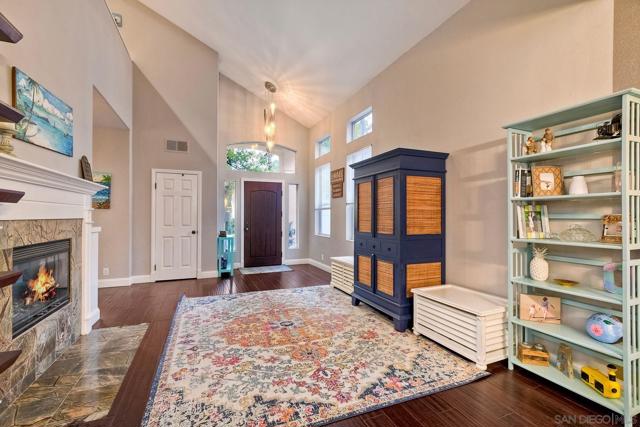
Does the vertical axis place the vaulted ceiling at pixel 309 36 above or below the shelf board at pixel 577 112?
above

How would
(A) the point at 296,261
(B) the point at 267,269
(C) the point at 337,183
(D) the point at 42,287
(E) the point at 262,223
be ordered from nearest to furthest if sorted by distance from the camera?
(D) the point at 42,287
(C) the point at 337,183
(B) the point at 267,269
(E) the point at 262,223
(A) the point at 296,261

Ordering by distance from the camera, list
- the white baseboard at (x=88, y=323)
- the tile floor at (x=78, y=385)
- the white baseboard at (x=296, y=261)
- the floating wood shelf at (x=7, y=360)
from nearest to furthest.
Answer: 1. the floating wood shelf at (x=7, y=360)
2. the tile floor at (x=78, y=385)
3. the white baseboard at (x=88, y=323)
4. the white baseboard at (x=296, y=261)

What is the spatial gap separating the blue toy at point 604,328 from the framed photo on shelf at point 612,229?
509 mm

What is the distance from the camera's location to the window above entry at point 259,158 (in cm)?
683

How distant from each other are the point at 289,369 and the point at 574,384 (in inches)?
78.0

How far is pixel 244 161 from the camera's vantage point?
692cm

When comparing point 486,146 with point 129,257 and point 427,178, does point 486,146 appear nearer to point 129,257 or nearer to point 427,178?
point 427,178

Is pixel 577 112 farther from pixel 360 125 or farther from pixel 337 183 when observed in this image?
pixel 337 183

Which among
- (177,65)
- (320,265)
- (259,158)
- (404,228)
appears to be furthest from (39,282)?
(259,158)

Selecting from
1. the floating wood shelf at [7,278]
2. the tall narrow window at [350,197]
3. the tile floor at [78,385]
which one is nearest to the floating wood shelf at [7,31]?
the floating wood shelf at [7,278]

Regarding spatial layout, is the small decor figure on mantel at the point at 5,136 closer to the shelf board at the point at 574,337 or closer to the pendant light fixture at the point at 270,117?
the pendant light fixture at the point at 270,117

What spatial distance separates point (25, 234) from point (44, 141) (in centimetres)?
83

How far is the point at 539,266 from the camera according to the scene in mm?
2277

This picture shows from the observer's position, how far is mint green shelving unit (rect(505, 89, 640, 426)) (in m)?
1.69
